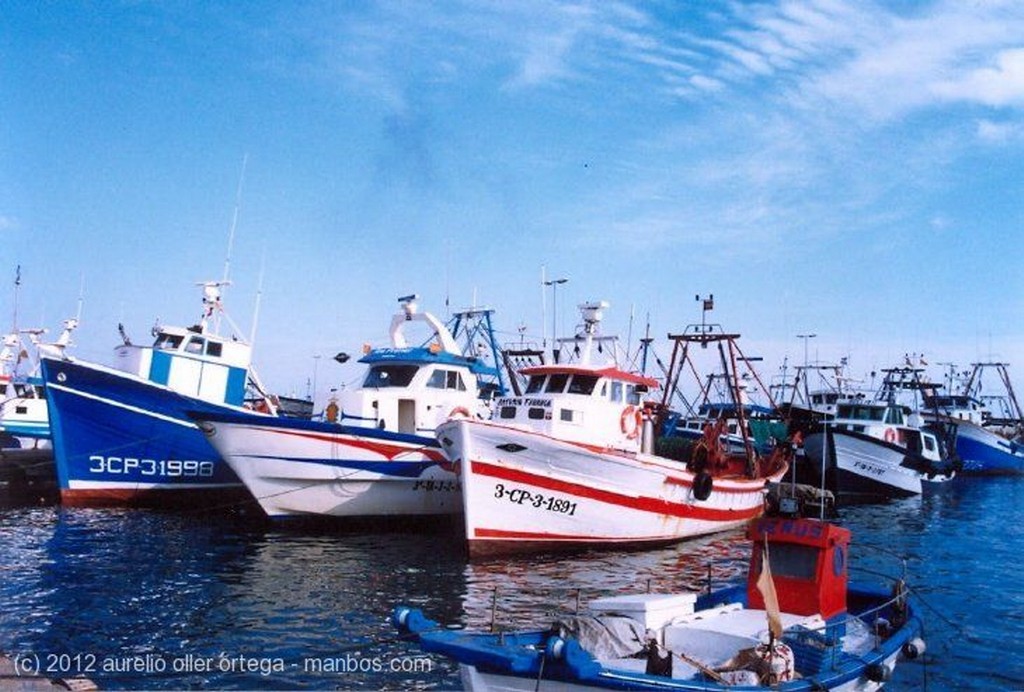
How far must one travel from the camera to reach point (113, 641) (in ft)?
46.4

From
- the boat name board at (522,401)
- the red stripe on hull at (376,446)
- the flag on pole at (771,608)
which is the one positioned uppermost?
the boat name board at (522,401)

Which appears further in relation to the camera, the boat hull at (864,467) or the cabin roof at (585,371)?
the boat hull at (864,467)

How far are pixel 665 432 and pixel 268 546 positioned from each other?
42050mm

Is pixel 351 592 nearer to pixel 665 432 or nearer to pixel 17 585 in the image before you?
pixel 17 585

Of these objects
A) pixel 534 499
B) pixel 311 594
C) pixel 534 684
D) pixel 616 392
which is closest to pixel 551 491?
pixel 534 499

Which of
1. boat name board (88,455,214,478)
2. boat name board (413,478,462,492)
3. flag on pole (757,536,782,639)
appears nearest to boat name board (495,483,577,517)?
boat name board (413,478,462,492)

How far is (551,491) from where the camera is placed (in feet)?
70.5

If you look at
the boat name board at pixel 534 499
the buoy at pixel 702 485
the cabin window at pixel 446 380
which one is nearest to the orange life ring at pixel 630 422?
the buoy at pixel 702 485

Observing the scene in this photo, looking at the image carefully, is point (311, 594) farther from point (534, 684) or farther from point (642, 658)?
point (534, 684)

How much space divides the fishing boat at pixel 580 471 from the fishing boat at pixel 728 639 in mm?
7857

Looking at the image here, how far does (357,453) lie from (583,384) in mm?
7104

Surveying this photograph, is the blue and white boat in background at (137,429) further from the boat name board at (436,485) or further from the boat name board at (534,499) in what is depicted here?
the boat name board at (534,499)

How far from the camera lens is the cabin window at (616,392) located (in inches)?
985

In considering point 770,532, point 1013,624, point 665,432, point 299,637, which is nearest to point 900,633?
point 770,532
